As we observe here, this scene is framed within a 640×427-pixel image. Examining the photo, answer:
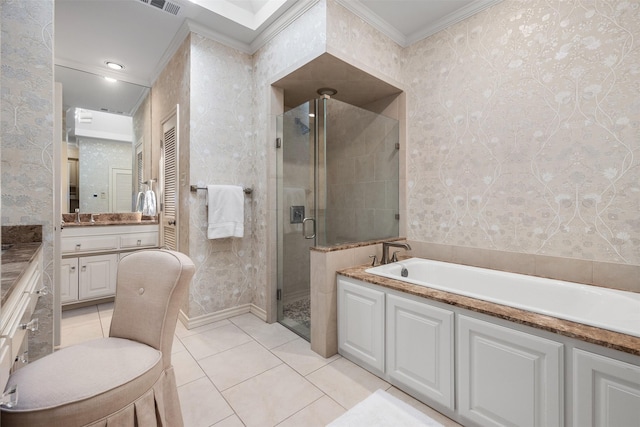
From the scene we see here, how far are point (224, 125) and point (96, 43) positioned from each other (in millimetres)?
1464

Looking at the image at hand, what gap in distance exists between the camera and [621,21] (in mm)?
1615

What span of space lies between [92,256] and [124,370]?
241 centimetres

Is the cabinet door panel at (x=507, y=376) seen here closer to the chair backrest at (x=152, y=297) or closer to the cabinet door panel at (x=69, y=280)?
the chair backrest at (x=152, y=297)

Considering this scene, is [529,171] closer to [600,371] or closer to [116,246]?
[600,371]

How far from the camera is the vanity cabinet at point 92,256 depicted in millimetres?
2740

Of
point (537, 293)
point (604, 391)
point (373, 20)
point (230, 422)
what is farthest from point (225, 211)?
point (604, 391)

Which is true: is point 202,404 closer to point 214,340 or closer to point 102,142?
point 214,340

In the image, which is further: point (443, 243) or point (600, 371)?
point (443, 243)

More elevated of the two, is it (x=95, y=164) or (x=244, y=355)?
(x=95, y=164)

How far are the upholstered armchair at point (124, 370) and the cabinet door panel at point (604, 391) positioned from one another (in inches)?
63.2

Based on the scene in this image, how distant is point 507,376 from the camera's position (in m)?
1.28

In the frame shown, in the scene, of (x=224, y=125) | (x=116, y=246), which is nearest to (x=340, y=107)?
(x=224, y=125)

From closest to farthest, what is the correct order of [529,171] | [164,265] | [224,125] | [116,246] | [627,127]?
[164,265], [627,127], [529,171], [224,125], [116,246]

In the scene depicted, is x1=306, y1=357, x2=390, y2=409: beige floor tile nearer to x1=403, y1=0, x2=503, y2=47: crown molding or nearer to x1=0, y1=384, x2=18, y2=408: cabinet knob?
x1=0, y1=384, x2=18, y2=408: cabinet knob
